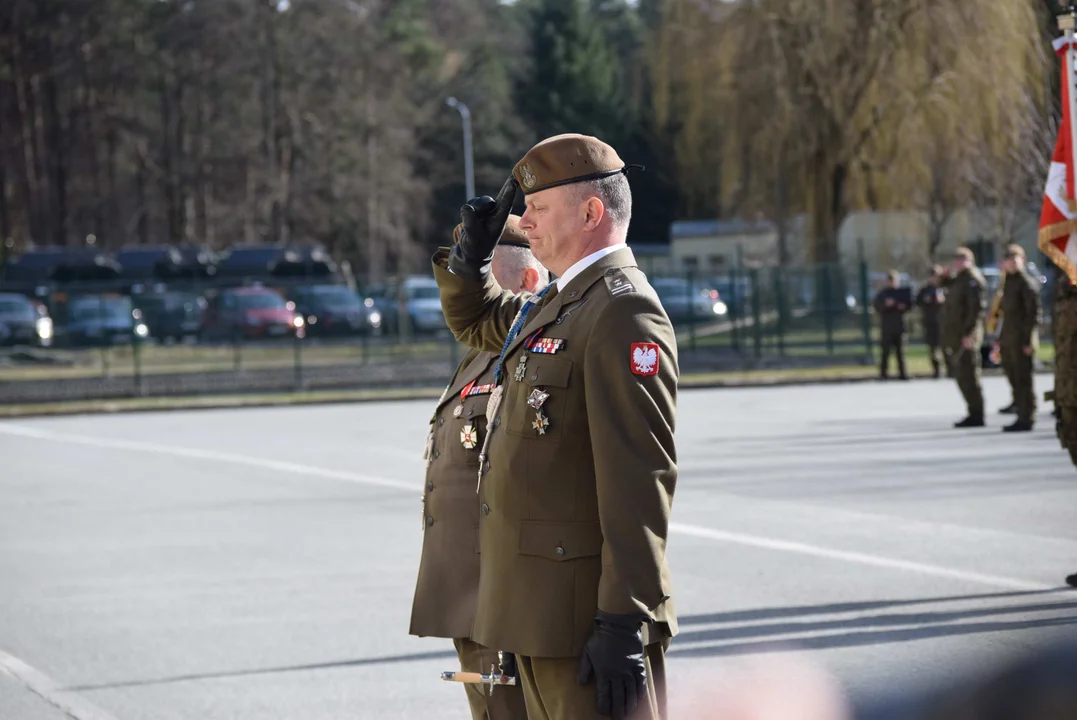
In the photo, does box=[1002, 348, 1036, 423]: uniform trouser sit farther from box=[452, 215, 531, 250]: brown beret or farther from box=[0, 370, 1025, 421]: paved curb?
box=[452, 215, 531, 250]: brown beret

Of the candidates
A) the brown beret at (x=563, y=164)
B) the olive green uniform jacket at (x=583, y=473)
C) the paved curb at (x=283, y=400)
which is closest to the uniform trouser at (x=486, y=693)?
the olive green uniform jacket at (x=583, y=473)

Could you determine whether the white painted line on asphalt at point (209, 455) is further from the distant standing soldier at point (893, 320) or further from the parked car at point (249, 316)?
the distant standing soldier at point (893, 320)

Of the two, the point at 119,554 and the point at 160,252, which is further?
the point at 160,252

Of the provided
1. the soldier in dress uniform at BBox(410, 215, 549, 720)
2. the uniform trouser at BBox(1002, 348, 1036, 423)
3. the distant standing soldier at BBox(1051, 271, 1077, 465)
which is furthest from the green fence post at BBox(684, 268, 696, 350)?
the soldier in dress uniform at BBox(410, 215, 549, 720)

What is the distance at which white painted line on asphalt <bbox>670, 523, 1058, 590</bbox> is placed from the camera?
8.65m

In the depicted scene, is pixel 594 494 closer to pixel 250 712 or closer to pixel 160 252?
pixel 250 712

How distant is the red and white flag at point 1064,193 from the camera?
888 centimetres

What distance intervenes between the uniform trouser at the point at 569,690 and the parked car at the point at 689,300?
30.3m

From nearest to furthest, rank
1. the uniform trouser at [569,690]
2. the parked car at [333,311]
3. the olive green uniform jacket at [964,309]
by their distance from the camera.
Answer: the uniform trouser at [569,690] < the olive green uniform jacket at [964,309] < the parked car at [333,311]

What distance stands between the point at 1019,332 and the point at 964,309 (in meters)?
0.88

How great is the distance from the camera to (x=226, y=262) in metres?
46.0

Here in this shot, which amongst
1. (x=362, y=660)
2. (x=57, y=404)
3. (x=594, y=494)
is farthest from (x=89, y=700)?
(x=57, y=404)

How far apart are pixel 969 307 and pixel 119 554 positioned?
1074 centimetres

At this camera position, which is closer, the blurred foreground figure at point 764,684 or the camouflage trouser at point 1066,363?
the blurred foreground figure at point 764,684
